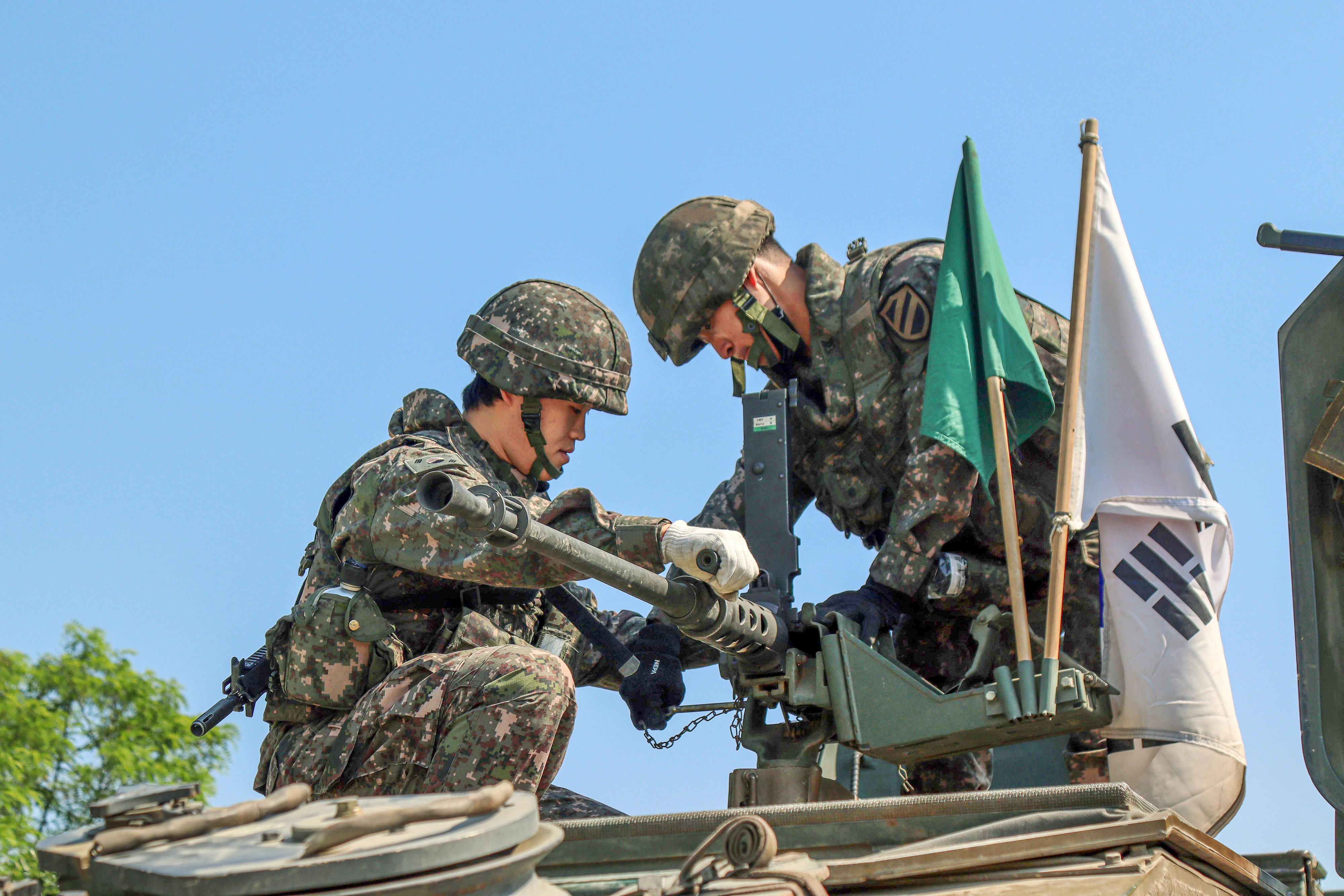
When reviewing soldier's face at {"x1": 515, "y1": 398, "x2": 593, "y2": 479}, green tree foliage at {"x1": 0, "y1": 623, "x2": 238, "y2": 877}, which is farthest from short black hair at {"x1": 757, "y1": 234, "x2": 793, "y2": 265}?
green tree foliage at {"x1": 0, "y1": 623, "x2": 238, "y2": 877}

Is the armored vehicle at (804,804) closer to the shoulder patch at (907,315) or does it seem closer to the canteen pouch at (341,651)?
the canteen pouch at (341,651)

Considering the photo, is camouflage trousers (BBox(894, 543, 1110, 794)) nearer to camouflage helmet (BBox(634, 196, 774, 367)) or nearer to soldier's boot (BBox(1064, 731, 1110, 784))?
soldier's boot (BBox(1064, 731, 1110, 784))

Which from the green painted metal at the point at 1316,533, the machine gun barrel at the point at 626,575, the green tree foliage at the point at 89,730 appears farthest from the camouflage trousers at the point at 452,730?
the green tree foliage at the point at 89,730

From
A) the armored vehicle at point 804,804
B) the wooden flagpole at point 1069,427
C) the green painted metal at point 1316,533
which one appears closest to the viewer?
the armored vehicle at point 804,804

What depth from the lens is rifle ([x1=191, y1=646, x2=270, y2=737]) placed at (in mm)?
5863

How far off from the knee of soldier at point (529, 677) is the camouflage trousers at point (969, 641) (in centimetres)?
144

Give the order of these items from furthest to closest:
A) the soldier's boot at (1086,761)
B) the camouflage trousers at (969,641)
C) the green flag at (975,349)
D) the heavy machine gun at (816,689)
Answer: the camouflage trousers at (969,641) → the green flag at (975,349) → the soldier's boot at (1086,761) → the heavy machine gun at (816,689)

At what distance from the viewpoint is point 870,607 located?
5.81 meters

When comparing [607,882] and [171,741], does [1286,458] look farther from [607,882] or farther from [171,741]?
[171,741]

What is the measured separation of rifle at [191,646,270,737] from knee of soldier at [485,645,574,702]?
3.50ft

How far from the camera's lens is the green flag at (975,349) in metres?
5.93

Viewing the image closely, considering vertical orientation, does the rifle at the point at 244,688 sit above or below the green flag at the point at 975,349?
below

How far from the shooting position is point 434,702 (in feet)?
17.1

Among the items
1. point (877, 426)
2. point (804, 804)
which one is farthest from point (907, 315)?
point (804, 804)
